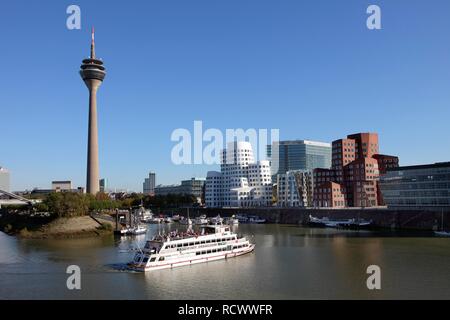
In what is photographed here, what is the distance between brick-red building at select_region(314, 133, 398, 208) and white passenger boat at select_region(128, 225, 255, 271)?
216 ft

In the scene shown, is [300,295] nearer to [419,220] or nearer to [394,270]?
[394,270]

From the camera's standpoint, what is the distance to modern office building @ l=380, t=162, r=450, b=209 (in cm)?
8262

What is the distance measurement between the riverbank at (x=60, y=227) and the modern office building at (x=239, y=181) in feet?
237

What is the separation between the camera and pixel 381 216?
90750 millimetres

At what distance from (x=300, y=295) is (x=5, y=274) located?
27.3 metres

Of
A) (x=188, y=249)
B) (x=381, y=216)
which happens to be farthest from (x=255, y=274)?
(x=381, y=216)

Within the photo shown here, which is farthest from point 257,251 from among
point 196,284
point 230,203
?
point 230,203

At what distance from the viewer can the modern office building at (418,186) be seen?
8262 cm

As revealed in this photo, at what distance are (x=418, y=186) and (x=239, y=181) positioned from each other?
81.4m

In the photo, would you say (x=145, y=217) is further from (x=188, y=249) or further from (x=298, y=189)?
(x=188, y=249)

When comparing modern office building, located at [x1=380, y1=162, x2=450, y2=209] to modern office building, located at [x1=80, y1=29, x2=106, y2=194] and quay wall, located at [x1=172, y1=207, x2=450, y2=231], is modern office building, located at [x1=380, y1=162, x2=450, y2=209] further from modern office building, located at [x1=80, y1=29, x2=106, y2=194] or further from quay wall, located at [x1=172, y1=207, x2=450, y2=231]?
modern office building, located at [x1=80, y1=29, x2=106, y2=194]

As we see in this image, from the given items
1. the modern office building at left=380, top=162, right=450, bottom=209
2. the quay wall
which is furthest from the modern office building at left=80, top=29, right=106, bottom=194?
the modern office building at left=380, top=162, right=450, bottom=209

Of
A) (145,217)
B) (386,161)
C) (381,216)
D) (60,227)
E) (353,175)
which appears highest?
(386,161)
